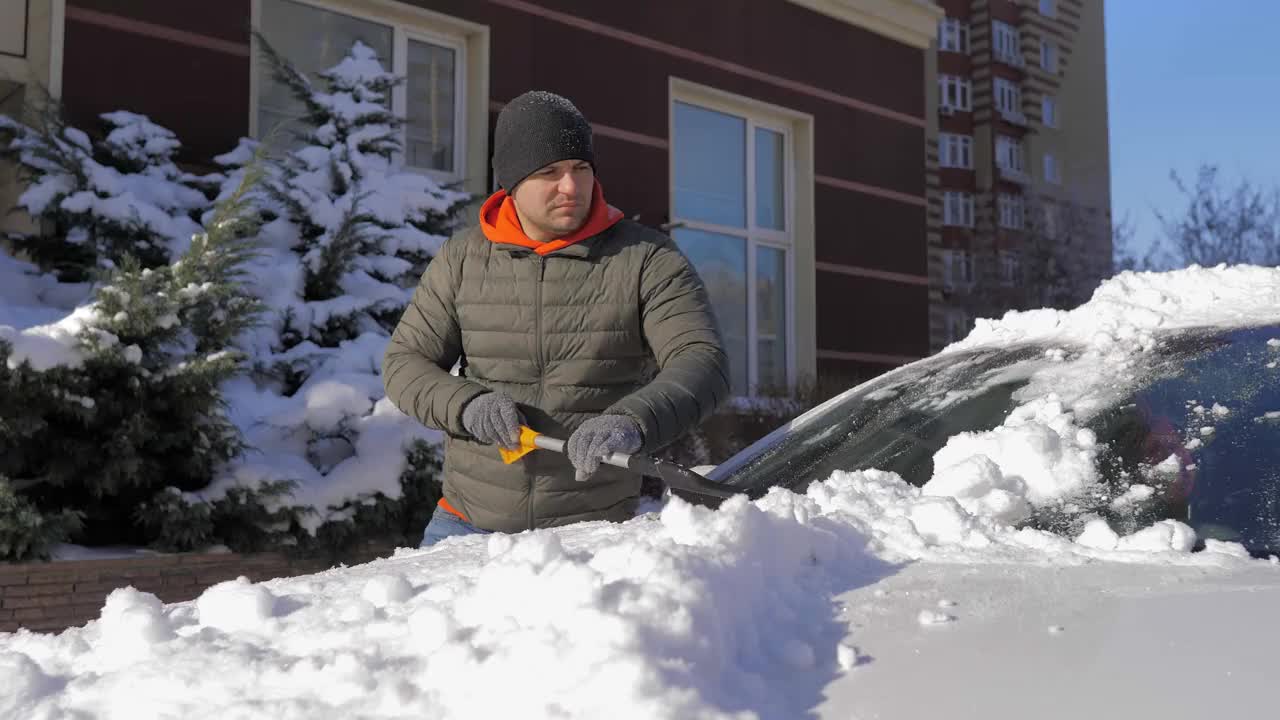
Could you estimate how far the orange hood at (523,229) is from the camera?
2.47m

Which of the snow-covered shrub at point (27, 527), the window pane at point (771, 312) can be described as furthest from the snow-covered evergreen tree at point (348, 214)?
the window pane at point (771, 312)

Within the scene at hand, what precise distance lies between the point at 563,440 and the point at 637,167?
7.16 m

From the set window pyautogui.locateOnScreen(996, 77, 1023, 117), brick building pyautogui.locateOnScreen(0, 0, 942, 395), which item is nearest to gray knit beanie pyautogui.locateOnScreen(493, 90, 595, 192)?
brick building pyautogui.locateOnScreen(0, 0, 942, 395)

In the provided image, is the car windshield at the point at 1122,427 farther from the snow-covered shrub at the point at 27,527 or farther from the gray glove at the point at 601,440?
the snow-covered shrub at the point at 27,527

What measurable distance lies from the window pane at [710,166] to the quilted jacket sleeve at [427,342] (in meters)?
7.26

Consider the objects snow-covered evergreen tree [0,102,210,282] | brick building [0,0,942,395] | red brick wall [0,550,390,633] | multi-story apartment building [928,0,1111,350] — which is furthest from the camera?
multi-story apartment building [928,0,1111,350]

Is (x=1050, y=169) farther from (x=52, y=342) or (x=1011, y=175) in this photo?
(x=52, y=342)

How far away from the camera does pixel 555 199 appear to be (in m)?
2.45

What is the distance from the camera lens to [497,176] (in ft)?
8.69

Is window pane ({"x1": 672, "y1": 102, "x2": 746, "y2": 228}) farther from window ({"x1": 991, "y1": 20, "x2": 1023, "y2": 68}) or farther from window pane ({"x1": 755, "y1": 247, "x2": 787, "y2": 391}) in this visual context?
window ({"x1": 991, "y1": 20, "x2": 1023, "y2": 68})

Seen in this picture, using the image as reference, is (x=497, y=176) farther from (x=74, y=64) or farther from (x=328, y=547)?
(x=74, y=64)

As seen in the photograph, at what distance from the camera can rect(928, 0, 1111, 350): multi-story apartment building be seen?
116 feet

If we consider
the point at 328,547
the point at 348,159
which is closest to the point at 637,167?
the point at 348,159

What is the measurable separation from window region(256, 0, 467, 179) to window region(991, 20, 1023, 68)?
31594 millimetres
